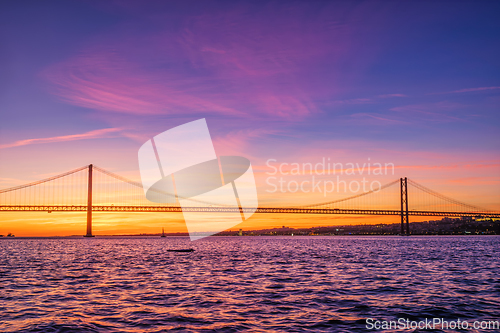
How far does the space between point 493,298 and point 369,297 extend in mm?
5380

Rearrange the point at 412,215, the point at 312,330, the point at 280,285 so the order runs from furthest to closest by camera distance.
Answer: the point at 412,215, the point at 280,285, the point at 312,330

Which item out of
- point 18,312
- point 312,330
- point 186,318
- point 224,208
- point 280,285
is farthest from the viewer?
point 224,208

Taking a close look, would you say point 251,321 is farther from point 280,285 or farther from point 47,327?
point 280,285

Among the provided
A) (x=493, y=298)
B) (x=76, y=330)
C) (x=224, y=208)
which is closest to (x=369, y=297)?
(x=493, y=298)

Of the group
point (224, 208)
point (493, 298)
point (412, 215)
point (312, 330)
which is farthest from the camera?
point (412, 215)

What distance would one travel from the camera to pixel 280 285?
2191 cm

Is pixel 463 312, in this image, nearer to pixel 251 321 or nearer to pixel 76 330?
pixel 251 321

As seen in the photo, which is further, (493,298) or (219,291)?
(219,291)

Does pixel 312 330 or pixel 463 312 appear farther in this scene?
pixel 463 312

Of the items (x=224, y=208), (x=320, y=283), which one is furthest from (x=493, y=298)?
(x=224, y=208)

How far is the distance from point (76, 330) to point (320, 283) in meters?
13.6

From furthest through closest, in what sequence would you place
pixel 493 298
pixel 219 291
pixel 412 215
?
pixel 412 215 < pixel 219 291 < pixel 493 298

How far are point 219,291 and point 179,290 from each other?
2180 millimetres

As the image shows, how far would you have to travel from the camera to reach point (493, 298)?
17.6 m
